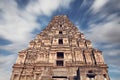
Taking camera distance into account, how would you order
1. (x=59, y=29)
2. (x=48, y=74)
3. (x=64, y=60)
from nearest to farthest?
(x=48, y=74) < (x=64, y=60) < (x=59, y=29)

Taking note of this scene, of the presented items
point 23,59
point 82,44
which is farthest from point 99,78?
point 23,59

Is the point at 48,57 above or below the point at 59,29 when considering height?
below

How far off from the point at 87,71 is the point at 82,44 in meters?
7.81

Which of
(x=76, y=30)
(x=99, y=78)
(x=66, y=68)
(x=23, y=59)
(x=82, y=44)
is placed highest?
(x=76, y=30)

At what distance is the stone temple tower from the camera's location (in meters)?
22.5

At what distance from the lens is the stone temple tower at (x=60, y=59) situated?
22531 millimetres

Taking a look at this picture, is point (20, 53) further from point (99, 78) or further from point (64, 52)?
point (99, 78)

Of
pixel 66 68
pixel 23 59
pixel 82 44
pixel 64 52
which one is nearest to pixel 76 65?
pixel 66 68

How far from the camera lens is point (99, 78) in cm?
1983

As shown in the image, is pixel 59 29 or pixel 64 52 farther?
pixel 59 29

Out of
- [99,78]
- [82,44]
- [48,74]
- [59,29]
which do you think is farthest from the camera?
[59,29]

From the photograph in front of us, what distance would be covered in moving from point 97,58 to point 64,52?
→ 5.61 meters

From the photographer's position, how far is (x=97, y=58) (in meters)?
25.1

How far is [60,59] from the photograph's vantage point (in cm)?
2503
